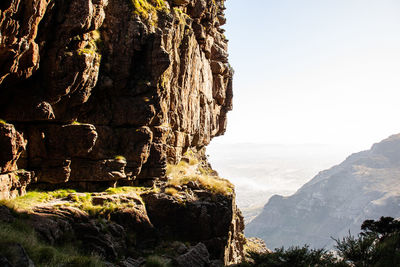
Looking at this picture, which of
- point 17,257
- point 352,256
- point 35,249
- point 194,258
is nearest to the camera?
point 17,257

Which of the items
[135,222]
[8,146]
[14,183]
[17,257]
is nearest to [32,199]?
[14,183]

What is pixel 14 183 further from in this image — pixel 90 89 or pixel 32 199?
pixel 90 89

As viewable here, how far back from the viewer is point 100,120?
24.8 m

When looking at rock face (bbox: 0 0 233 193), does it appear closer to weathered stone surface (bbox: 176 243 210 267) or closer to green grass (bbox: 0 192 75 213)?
green grass (bbox: 0 192 75 213)

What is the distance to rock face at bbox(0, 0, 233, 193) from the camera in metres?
19.1

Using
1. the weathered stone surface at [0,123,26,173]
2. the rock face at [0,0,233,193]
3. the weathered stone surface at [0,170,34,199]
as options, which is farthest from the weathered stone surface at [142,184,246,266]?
the weathered stone surface at [0,123,26,173]

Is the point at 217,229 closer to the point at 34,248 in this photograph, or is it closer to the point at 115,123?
the point at 115,123

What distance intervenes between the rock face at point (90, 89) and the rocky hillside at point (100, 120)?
0.07m

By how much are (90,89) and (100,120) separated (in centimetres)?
289

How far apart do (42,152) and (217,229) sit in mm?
15956

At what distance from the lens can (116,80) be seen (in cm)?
2552

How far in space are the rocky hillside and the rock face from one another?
71 mm

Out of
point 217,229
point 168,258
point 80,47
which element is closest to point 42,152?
point 80,47

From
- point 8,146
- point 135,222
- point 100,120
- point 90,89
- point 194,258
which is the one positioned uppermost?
point 90,89
